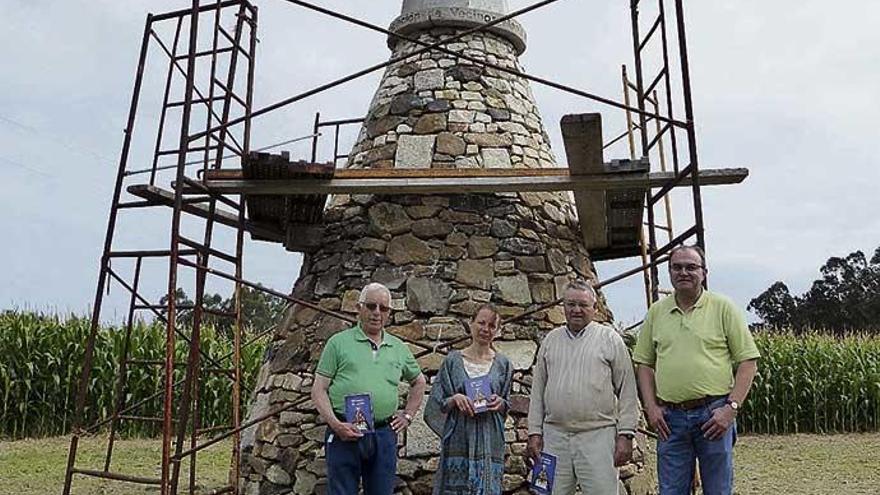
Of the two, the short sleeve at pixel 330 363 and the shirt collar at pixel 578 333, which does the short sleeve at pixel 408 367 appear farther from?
the shirt collar at pixel 578 333

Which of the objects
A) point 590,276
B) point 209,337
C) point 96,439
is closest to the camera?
point 590,276

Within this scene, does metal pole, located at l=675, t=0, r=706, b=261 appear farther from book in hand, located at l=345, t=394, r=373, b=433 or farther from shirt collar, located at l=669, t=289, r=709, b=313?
book in hand, located at l=345, t=394, r=373, b=433

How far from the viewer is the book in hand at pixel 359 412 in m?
4.43

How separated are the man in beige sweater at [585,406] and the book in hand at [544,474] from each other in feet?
0.10

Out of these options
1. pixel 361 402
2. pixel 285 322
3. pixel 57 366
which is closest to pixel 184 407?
pixel 285 322

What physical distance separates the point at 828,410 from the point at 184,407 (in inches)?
526

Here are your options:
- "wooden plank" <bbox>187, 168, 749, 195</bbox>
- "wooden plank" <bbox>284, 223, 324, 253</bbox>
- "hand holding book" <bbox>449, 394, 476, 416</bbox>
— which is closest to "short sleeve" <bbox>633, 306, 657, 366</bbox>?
"hand holding book" <bbox>449, 394, 476, 416</bbox>

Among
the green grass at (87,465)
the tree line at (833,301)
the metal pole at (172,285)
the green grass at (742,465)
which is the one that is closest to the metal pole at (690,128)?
the metal pole at (172,285)

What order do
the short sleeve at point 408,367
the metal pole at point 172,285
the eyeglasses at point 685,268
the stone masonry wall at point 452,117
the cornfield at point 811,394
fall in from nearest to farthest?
the eyeglasses at point 685,268 < the short sleeve at point 408,367 < the metal pole at point 172,285 < the stone masonry wall at point 452,117 < the cornfield at point 811,394

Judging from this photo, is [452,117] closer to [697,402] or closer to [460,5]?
[460,5]

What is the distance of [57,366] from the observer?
14.4m

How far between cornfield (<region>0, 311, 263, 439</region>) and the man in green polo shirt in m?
10.2

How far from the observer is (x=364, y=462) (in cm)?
457

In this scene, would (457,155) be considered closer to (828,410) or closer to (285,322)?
(285,322)
